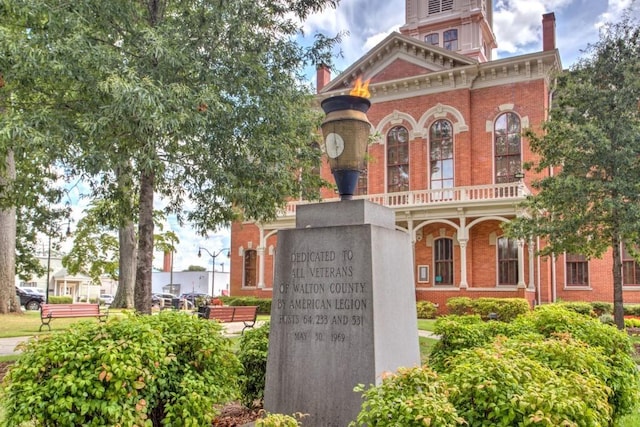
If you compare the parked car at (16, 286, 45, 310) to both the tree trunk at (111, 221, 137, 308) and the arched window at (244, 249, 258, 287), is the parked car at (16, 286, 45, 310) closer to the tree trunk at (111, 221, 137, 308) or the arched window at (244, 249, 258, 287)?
the tree trunk at (111, 221, 137, 308)

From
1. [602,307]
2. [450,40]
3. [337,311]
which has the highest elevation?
[450,40]

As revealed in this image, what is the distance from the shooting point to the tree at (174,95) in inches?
424

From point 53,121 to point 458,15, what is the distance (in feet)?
96.6

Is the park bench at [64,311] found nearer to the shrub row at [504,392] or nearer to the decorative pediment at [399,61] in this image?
the shrub row at [504,392]

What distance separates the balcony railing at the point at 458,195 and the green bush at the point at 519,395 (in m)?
21.2

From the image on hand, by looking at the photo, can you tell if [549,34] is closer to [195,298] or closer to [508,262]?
[508,262]

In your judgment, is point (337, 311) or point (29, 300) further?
point (29, 300)

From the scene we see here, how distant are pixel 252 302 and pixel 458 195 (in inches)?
504

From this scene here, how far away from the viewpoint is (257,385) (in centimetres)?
717

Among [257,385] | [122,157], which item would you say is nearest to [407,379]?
[257,385]

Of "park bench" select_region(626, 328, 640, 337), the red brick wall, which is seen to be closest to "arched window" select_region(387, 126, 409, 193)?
the red brick wall

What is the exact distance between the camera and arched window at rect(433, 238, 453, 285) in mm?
29581

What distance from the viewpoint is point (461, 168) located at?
29.8 metres

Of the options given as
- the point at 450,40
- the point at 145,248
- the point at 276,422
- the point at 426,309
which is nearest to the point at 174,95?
the point at 145,248
